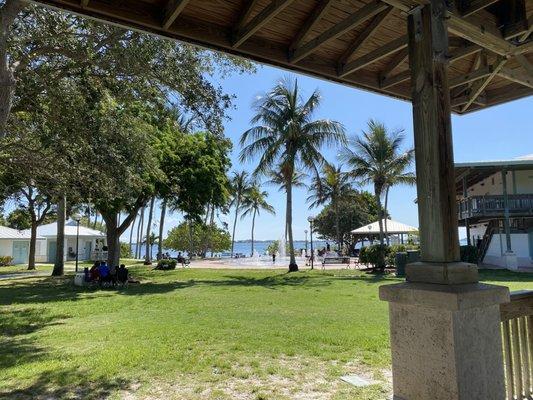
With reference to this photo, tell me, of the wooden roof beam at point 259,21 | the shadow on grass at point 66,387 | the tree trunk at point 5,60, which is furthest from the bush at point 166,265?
the wooden roof beam at point 259,21

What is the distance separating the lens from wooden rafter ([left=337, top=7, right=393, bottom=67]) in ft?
12.1

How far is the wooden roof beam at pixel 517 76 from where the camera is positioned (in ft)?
13.8

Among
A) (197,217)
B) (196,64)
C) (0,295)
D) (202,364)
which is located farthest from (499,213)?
(0,295)

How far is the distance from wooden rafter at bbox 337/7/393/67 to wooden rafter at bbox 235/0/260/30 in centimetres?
107

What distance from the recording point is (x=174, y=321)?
969 cm

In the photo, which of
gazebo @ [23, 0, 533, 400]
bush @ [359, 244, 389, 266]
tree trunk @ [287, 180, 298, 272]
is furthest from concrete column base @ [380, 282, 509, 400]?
tree trunk @ [287, 180, 298, 272]

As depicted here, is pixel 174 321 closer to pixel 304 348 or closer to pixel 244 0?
pixel 304 348

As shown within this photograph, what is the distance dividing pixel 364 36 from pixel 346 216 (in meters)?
53.5

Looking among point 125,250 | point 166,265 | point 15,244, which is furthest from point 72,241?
point 166,265

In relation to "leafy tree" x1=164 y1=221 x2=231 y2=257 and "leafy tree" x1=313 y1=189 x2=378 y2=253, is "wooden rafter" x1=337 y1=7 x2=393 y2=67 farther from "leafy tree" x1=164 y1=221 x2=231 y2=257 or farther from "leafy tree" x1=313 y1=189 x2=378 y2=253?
"leafy tree" x1=164 y1=221 x2=231 y2=257

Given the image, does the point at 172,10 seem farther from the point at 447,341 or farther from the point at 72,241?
the point at 72,241

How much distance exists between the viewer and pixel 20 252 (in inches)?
1647

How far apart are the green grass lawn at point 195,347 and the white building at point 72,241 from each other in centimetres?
3248

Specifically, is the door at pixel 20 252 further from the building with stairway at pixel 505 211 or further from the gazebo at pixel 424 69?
the gazebo at pixel 424 69
